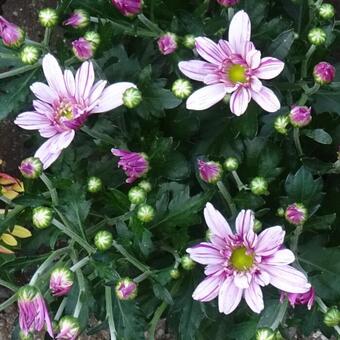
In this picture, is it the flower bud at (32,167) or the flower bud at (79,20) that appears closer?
the flower bud at (32,167)

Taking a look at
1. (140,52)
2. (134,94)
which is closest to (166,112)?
(140,52)

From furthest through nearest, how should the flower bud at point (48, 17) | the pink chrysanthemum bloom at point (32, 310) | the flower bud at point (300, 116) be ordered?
the flower bud at point (48, 17) < the flower bud at point (300, 116) < the pink chrysanthemum bloom at point (32, 310)

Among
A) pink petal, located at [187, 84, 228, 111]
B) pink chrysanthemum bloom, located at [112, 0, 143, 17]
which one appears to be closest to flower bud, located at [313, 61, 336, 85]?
pink petal, located at [187, 84, 228, 111]

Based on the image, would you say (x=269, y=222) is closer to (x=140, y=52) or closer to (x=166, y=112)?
(x=166, y=112)

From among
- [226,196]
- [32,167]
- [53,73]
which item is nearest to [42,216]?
[32,167]

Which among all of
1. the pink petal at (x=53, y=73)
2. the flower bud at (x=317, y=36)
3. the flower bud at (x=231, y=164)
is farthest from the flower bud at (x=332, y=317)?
the pink petal at (x=53, y=73)

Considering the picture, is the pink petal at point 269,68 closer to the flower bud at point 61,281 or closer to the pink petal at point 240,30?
the pink petal at point 240,30

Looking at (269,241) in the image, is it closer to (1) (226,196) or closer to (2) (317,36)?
(1) (226,196)
